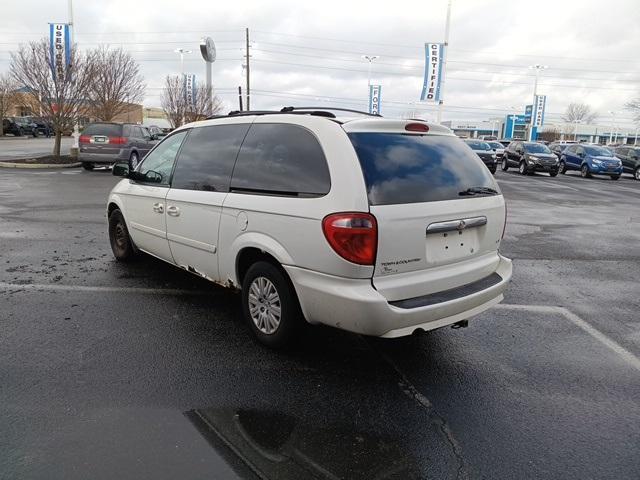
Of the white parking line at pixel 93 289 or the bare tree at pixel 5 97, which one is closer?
the white parking line at pixel 93 289

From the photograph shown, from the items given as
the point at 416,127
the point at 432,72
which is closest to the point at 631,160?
the point at 432,72

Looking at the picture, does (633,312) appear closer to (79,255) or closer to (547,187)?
(79,255)

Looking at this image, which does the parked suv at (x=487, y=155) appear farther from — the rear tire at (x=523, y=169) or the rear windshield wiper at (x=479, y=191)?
the rear windshield wiper at (x=479, y=191)

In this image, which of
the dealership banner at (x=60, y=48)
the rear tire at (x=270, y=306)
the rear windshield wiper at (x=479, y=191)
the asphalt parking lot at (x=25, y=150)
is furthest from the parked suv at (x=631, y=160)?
the asphalt parking lot at (x=25, y=150)

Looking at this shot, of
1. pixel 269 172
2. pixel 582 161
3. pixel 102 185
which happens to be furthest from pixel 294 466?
pixel 582 161

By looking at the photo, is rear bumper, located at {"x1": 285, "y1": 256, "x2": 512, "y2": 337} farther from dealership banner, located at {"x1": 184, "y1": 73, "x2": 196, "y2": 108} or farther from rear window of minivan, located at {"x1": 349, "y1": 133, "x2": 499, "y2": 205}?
dealership banner, located at {"x1": 184, "y1": 73, "x2": 196, "y2": 108}

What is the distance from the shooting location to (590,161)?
26.6 m

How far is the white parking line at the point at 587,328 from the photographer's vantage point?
4.09m

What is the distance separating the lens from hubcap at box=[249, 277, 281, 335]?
381 centimetres

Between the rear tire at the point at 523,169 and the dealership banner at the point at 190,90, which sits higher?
the dealership banner at the point at 190,90

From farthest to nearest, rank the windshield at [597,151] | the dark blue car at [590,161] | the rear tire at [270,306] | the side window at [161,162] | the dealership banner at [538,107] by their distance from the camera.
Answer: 1. the dealership banner at [538,107]
2. the windshield at [597,151]
3. the dark blue car at [590,161]
4. the side window at [161,162]
5. the rear tire at [270,306]

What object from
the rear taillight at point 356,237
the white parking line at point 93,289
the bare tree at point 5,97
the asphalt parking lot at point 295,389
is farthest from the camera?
the bare tree at point 5,97

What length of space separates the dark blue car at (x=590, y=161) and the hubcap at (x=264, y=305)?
89.0 feet

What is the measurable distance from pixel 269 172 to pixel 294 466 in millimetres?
2109
